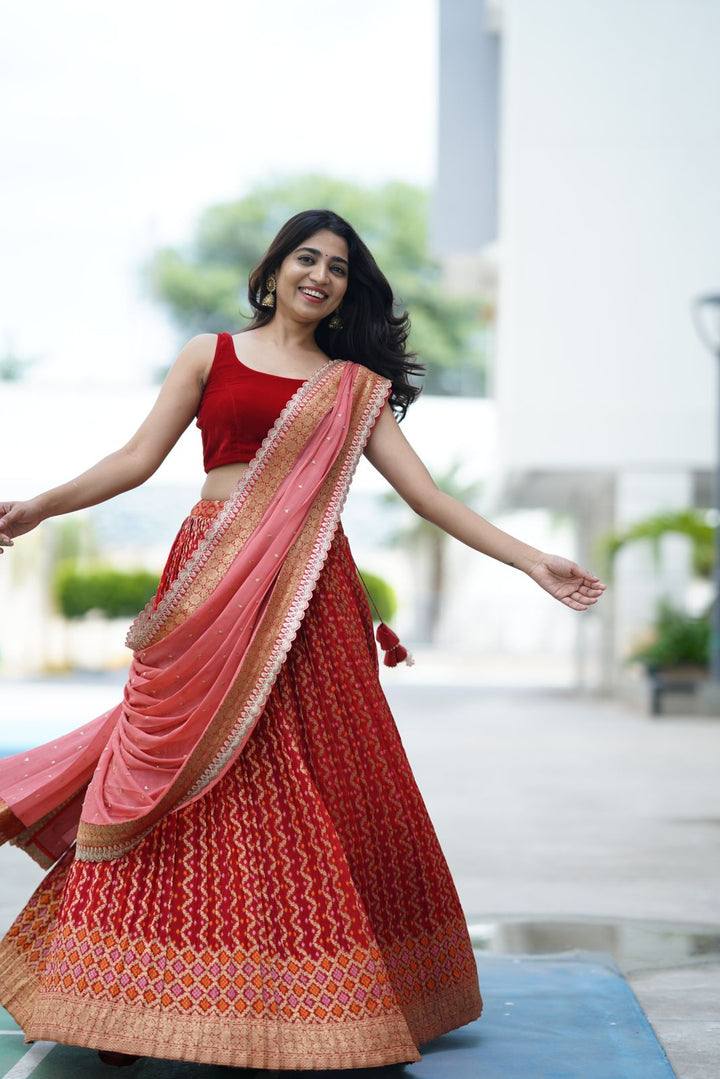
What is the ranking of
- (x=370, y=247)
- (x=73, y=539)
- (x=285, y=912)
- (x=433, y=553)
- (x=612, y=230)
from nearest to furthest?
(x=285, y=912) → (x=612, y=230) → (x=73, y=539) → (x=433, y=553) → (x=370, y=247)

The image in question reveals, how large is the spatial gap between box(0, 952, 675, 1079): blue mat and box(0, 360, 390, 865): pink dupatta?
517 mm

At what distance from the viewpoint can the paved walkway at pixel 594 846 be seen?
4145 mm

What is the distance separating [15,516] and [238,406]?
0.55 m

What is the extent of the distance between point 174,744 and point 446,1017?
88 centimetres

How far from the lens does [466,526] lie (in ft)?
10.6

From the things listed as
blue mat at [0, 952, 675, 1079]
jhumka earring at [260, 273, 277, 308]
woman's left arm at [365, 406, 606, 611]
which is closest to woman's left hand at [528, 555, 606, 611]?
woman's left arm at [365, 406, 606, 611]

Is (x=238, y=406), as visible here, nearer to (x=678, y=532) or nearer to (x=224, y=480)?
(x=224, y=480)

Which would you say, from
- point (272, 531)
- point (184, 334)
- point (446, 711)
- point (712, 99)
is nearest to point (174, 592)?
point (272, 531)

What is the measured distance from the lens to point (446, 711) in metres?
13.9

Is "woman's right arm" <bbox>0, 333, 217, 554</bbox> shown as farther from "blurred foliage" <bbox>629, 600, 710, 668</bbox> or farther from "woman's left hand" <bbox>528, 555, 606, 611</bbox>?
"blurred foliage" <bbox>629, 600, 710, 668</bbox>

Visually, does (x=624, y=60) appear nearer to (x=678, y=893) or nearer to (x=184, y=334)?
(x=678, y=893)

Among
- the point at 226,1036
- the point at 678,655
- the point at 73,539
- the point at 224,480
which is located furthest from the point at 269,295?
the point at 73,539

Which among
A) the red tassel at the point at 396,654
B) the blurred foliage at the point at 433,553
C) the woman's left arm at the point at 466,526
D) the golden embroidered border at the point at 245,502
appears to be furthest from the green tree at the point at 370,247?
the golden embroidered border at the point at 245,502

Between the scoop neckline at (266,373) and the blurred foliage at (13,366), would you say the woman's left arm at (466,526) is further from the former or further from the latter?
the blurred foliage at (13,366)
